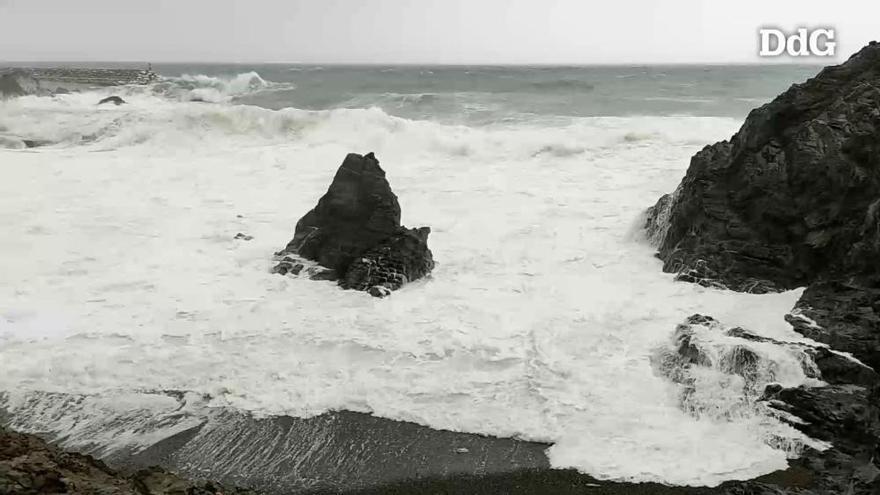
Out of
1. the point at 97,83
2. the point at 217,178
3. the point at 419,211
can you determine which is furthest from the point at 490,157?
the point at 97,83

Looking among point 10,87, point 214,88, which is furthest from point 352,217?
point 214,88

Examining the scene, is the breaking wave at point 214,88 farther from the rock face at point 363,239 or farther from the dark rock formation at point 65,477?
the dark rock formation at point 65,477

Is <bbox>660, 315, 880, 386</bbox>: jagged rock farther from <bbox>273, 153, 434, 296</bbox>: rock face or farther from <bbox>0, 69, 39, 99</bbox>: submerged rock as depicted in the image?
<bbox>0, 69, 39, 99</bbox>: submerged rock

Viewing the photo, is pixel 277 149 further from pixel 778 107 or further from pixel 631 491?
pixel 631 491

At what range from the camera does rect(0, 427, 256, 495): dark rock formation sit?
391 centimetres

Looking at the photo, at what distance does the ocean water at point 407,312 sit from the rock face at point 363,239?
375mm

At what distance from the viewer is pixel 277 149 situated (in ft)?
75.9

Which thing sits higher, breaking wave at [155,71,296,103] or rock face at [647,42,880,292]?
breaking wave at [155,71,296,103]

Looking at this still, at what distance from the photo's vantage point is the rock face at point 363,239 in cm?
1062

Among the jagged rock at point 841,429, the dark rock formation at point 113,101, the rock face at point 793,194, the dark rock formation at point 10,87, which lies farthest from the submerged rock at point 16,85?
the jagged rock at point 841,429

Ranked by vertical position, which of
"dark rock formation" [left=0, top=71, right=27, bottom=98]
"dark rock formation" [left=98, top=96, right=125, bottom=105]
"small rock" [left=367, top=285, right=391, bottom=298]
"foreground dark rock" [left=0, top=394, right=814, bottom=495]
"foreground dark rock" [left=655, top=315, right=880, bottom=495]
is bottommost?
"foreground dark rock" [left=0, top=394, right=814, bottom=495]

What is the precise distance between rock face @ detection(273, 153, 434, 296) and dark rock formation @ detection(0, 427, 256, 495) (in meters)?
5.61

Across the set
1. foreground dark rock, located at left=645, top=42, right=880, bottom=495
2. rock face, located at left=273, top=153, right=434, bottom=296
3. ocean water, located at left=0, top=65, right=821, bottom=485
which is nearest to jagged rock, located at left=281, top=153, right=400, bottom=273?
rock face, located at left=273, top=153, right=434, bottom=296

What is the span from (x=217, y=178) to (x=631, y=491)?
15872 mm
